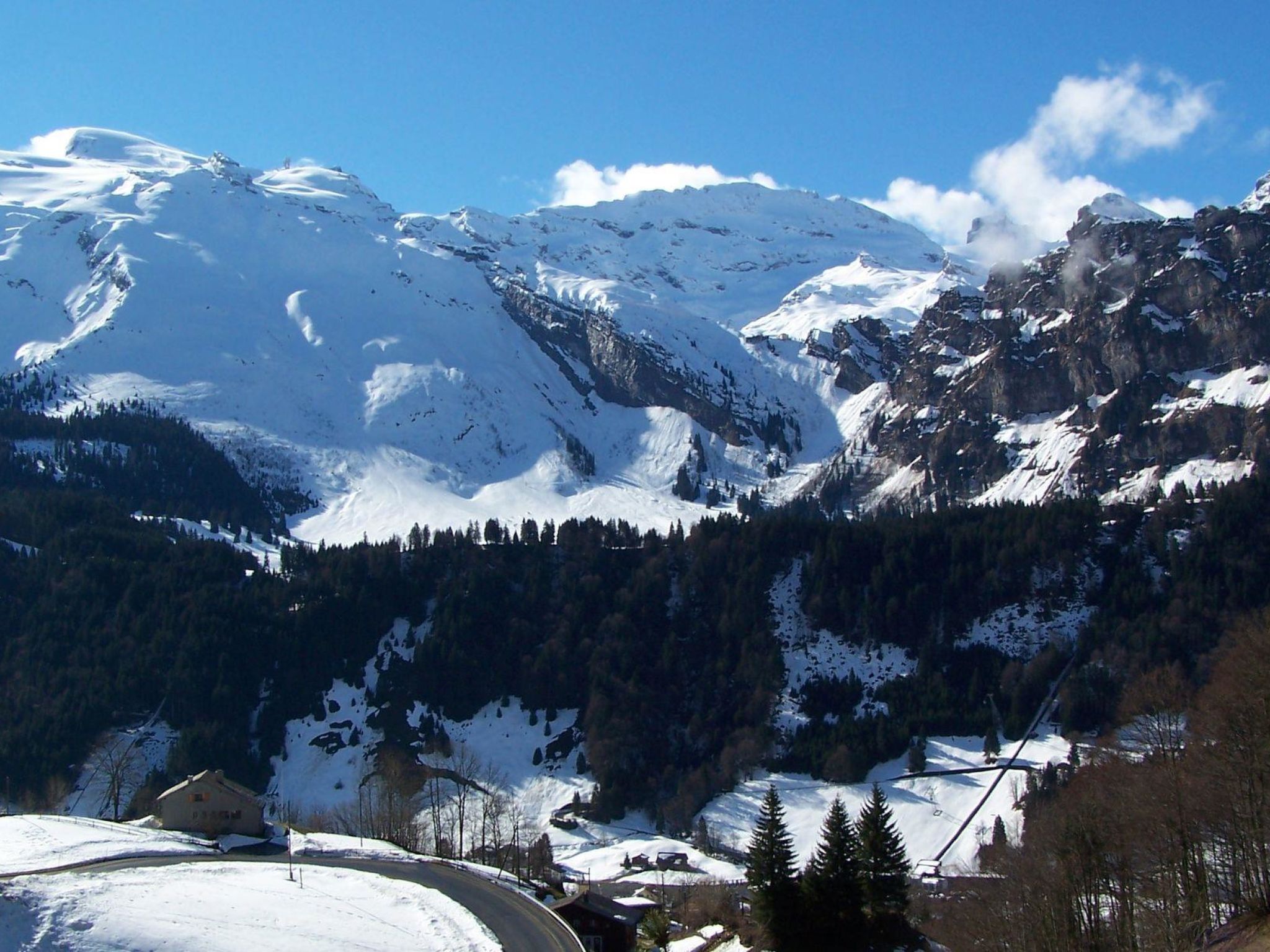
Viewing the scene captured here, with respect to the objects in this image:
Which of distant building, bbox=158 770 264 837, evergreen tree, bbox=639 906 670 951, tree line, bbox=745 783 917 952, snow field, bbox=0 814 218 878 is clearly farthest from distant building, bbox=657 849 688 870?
tree line, bbox=745 783 917 952

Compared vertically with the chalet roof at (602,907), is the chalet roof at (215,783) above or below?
above

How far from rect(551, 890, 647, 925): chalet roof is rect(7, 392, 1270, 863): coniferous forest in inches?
2363

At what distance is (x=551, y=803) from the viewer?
5679 inches

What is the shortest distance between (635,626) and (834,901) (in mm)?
112284

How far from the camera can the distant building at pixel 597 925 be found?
69.7m

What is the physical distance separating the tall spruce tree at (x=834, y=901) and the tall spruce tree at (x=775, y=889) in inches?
24.2

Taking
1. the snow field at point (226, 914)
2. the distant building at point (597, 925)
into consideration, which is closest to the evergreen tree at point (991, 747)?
the distant building at point (597, 925)

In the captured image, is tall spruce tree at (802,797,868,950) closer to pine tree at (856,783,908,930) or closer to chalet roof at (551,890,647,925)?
pine tree at (856,783,908,930)

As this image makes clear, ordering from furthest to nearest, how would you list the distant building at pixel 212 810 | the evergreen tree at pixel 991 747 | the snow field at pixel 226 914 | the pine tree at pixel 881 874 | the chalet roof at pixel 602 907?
1. the evergreen tree at pixel 991 747
2. the distant building at pixel 212 810
3. the chalet roof at pixel 602 907
4. the pine tree at pixel 881 874
5. the snow field at pixel 226 914

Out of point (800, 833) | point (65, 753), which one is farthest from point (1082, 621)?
point (65, 753)

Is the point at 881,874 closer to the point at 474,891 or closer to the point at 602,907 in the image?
the point at 602,907

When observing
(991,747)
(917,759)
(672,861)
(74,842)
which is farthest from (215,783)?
(991,747)

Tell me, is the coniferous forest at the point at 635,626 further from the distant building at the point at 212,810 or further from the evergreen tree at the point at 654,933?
the evergreen tree at the point at 654,933

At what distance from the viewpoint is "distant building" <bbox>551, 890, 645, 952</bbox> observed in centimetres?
6969
